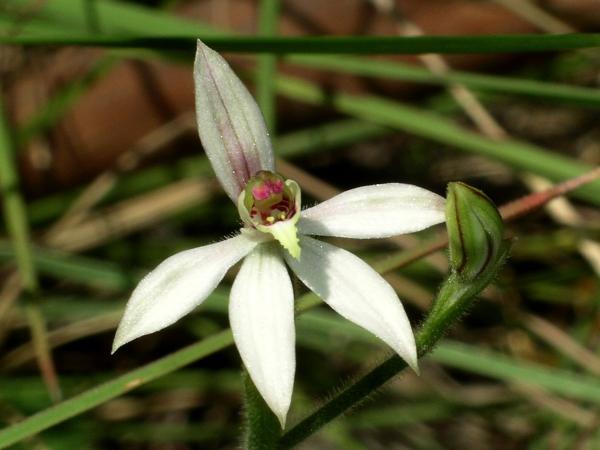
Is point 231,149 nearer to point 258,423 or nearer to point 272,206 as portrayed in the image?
point 272,206

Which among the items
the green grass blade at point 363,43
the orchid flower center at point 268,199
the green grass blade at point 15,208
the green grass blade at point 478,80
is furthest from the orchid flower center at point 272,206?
the green grass blade at point 15,208

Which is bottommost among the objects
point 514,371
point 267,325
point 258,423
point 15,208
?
point 514,371

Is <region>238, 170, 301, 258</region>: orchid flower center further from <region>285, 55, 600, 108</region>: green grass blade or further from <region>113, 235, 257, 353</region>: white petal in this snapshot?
<region>285, 55, 600, 108</region>: green grass blade

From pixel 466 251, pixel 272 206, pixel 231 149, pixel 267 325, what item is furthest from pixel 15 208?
pixel 466 251

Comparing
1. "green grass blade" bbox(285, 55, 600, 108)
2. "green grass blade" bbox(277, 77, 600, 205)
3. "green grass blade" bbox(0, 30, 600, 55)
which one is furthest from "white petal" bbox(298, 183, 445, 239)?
"green grass blade" bbox(277, 77, 600, 205)

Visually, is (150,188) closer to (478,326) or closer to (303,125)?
(303,125)

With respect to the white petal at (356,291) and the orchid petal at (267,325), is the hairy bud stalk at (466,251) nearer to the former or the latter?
the white petal at (356,291)
